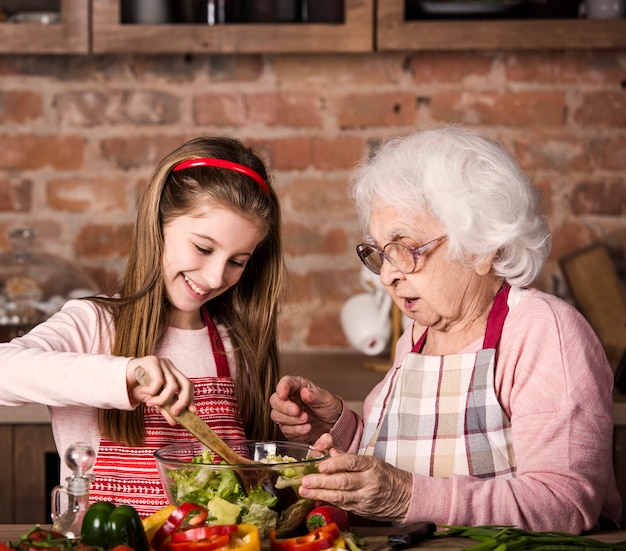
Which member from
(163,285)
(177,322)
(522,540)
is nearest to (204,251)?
(163,285)

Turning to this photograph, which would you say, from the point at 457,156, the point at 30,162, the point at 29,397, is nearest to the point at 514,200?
the point at 457,156

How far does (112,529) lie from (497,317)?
32.9 inches

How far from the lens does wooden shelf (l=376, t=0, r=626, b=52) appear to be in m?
2.74

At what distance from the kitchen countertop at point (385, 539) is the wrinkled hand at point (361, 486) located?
3cm

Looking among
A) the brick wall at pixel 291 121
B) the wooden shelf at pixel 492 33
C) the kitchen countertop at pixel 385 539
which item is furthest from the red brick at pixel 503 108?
the kitchen countertop at pixel 385 539

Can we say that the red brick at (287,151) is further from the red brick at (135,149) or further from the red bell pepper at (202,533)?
the red bell pepper at (202,533)

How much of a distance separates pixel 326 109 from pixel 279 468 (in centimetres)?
176

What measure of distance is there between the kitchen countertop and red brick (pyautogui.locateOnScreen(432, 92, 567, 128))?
168cm

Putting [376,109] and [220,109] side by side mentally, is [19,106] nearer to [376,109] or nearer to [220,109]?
[220,109]

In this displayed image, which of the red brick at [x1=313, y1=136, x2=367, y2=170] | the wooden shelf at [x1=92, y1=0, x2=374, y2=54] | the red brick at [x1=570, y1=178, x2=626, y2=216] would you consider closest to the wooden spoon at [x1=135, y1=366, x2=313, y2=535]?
the wooden shelf at [x1=92, y1=0, x2=374, y2=54]

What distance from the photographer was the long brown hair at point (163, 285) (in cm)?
186

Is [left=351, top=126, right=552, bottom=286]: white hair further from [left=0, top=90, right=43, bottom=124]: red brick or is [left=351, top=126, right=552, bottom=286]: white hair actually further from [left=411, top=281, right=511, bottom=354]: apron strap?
[left=0, top=90, right=43, bottom=124]: red brick

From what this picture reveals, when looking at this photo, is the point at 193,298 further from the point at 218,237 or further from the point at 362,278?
the point at 362,278

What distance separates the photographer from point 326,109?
2969 mm
